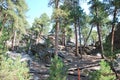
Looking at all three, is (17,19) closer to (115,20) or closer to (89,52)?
(115,20)

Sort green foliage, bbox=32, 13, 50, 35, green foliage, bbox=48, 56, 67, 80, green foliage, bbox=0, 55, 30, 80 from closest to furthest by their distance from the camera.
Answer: green foliage, bbox=0, 55, 30, 80, green foliage, bbox=48, 56, 67, 80, green foliage, bbox=32, 13, 50, 35

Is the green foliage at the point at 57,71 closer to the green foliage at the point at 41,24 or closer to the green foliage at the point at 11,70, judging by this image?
the green foliage at the point at 11,70

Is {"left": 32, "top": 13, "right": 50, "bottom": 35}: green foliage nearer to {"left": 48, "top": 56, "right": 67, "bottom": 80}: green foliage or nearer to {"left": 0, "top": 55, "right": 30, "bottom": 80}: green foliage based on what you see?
{"left": 48, "top": 56, "right": 67, "bottom": 80}: green foliage

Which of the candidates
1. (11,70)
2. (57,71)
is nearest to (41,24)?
(57,71)

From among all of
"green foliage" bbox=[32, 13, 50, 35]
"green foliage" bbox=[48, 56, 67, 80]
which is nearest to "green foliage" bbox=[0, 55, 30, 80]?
"green foliage" bbox=[48, 56, 67, 80]

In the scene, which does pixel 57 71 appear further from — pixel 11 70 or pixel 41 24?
pixel 41 24

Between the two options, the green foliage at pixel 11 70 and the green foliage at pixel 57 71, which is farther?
the green foliage at pixel 57 71

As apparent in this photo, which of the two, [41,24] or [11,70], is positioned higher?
[41,24]

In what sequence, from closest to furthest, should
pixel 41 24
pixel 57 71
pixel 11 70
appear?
pixel 11 70 < pixel 57 71 < pixel 41 24

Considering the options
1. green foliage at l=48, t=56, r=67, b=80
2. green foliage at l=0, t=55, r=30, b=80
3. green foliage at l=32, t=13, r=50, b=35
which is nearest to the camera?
green foliage at l=0, t=55, r=30, b=80

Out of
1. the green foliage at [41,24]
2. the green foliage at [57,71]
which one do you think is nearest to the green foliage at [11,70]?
the green foliage at [57,71]

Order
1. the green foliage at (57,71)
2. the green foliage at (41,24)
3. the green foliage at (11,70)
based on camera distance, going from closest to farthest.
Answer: the green foliage at (11,70) < the green foliage at (57,71) < the green foliage at (41,24)

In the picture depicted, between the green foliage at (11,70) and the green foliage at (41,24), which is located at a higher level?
the green foliage at (41,24)

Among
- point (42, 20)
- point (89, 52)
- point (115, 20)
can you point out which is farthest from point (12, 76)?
point (42, 20)
